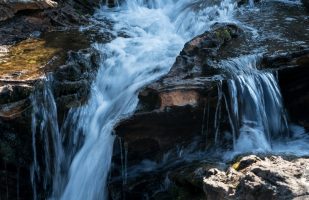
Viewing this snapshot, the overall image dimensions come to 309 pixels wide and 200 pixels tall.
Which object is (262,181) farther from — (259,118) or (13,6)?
(13,6)

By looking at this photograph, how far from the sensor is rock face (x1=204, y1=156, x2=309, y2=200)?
16.4 ft

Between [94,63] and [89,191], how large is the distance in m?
2.74

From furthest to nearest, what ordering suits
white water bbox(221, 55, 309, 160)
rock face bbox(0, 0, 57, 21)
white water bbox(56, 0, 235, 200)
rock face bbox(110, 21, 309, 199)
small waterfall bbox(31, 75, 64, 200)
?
rock face bbox(0, 0, 57, 21)
small waterfall bbox(31, 75, 64, 200)
white water bbox(56, 0, 235, 200)
white water bbox(221, 55, 309, 160)
rock face bbox(110, 21, 309, 199)

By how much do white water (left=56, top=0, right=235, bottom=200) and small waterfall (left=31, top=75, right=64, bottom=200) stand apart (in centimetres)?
30

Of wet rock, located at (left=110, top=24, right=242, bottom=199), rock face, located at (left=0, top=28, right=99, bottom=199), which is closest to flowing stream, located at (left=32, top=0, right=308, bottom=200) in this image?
rock face, located at (left=0, top=28, right=99, bottom=199)

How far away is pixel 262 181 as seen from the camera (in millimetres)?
5305

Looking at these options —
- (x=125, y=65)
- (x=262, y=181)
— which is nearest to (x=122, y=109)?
(x=125, y=65)

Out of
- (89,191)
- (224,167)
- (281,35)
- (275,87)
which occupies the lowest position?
(89,191)

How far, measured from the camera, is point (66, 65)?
8.84 metres

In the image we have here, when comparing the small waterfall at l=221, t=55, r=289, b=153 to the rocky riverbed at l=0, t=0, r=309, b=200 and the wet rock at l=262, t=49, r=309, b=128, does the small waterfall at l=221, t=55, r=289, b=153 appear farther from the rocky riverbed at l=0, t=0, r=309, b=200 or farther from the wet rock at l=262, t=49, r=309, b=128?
the wet rock at l=262, t=49, r=309, b=128

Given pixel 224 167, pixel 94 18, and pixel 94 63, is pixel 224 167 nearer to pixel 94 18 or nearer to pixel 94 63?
pixel 94 63

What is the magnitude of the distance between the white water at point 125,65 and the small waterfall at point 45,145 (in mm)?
297

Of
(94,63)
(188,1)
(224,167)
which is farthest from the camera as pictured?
(188,1)

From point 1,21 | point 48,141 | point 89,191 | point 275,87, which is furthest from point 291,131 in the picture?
point 1,21
